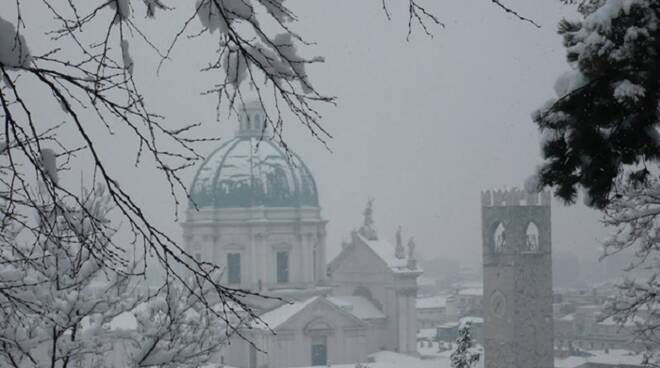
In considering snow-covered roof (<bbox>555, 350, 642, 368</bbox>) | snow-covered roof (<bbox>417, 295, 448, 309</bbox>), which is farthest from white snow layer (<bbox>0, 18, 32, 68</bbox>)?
snow-covered roof (<bbox>417, 295, 448, 309</bbox>)

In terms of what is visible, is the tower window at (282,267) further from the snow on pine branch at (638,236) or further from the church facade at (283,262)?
the snow on pine branch at (638,236)

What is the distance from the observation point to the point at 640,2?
15.4 ft

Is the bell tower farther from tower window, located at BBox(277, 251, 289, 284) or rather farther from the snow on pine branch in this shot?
the snow on pine branch

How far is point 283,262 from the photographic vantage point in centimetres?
4288

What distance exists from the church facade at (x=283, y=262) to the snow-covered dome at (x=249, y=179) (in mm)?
42

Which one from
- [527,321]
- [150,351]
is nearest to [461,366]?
[150,351]

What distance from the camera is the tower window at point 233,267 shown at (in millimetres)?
42531

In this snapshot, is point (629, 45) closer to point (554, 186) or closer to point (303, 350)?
point (554, 186)

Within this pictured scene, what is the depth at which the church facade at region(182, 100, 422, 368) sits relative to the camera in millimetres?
41469

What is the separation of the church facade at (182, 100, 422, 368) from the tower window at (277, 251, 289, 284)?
4cm

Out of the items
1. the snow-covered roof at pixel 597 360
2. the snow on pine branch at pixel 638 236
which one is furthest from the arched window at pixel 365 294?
the snow on pine branch at pixel 638 236

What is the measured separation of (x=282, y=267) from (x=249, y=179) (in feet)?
14.1

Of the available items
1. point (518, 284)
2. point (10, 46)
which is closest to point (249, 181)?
point (518, 284)

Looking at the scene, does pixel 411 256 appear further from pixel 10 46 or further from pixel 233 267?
pixel 10 46
